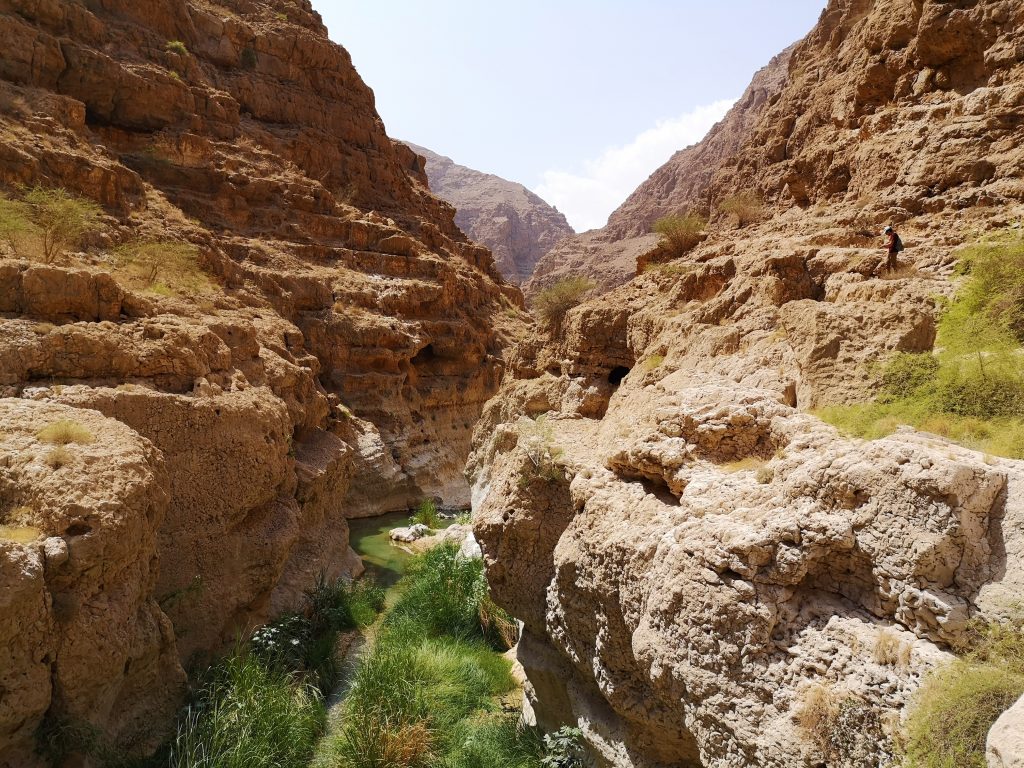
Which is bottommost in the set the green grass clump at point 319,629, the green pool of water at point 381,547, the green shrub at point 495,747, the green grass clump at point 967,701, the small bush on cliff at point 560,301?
the green pool of water at point 381,547

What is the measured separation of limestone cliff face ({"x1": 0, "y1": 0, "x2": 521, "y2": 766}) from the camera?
19.6 feet

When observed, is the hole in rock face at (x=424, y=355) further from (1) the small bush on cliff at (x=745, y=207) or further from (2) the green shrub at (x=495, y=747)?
(2) the green shrub at (x=495, y=747)

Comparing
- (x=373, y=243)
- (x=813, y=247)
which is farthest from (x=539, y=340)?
(x=373, y=243)

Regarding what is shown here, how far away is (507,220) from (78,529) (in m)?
89.9

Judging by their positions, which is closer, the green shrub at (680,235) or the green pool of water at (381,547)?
the green shrub at (680,235)

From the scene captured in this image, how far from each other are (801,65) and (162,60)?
2841cm

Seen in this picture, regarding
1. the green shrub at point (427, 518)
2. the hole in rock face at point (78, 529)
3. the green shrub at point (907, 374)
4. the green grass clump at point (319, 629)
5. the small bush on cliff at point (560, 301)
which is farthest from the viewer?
the green shrub at point (427, 518)

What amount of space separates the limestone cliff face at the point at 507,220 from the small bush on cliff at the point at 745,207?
6637 cm

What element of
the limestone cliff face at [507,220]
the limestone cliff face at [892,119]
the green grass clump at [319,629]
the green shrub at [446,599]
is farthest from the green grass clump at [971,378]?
the limestone cliff face at [507,220]

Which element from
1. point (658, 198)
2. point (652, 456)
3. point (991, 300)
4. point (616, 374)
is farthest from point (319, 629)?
point (658, 198)

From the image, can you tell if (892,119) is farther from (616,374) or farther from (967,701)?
(967,701)

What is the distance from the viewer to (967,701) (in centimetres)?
255

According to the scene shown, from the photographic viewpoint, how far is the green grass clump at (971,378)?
415cm

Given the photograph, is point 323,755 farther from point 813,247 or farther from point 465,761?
point 813,247
